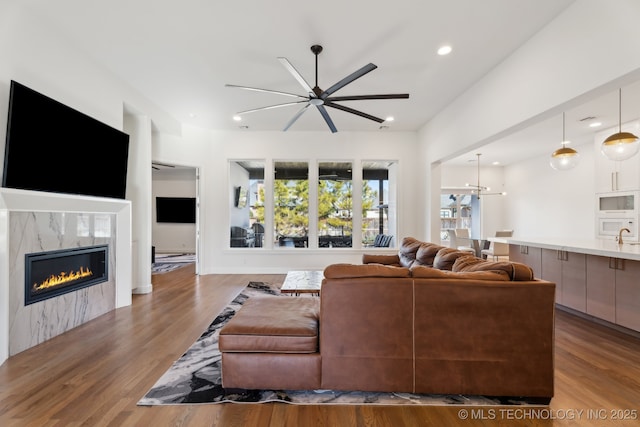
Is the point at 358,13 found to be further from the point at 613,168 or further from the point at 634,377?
the point at 613,168

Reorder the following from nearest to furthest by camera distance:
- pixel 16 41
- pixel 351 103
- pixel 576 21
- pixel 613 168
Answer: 1. pixel 576 21
2. pixel 16 41
3. pixel 351 103
4. pixel 613 168

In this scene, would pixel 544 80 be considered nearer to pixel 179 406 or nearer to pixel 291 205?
pixel 179 406

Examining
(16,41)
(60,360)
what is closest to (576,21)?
(16,41)

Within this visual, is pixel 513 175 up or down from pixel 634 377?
up

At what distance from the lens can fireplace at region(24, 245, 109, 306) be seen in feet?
9.11

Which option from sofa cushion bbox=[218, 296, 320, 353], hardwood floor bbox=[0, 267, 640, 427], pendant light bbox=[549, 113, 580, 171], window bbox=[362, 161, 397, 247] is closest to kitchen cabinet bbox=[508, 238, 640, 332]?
hardwood floor bbox=[0, 267, 640, 427]

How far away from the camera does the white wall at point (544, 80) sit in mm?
2143

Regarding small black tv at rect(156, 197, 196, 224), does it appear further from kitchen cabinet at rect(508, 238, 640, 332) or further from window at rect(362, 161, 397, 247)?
kitchen cabinet at rect(508, 238, 640, 332)

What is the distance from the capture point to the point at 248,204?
6449 mm

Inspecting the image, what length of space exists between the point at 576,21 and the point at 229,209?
5.89m

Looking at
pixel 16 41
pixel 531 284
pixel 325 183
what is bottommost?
pixel 531 284

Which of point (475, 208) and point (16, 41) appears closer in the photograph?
point (16, 41)

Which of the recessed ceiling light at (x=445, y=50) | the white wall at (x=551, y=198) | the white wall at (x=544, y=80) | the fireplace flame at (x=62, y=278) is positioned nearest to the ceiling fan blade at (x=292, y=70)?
the recessed ceiling light at (x=445, y=50)

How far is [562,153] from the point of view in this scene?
155 inches
